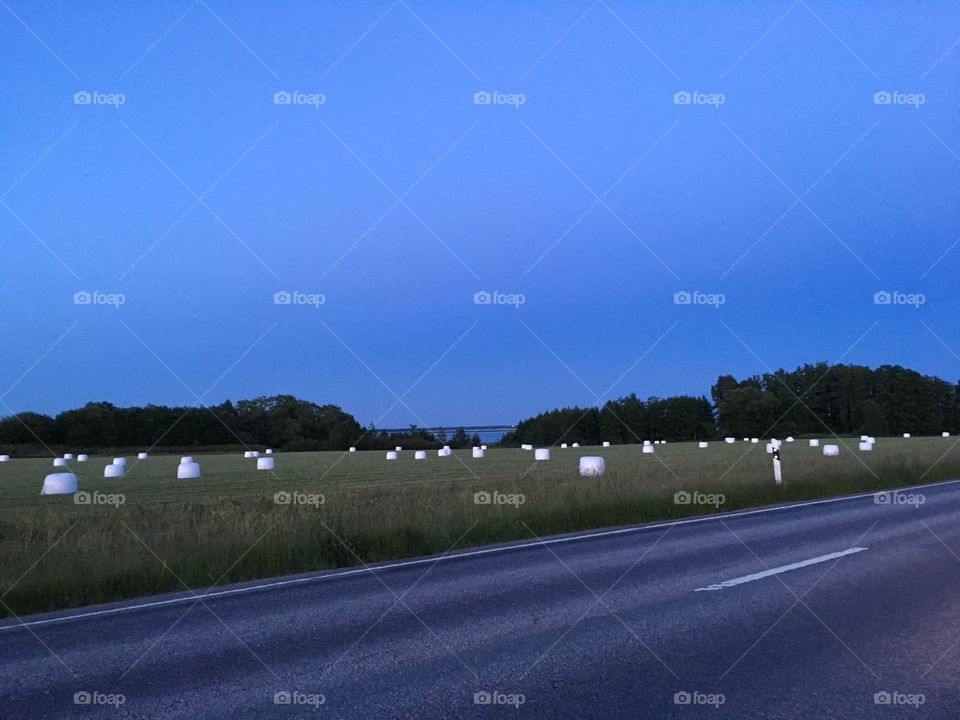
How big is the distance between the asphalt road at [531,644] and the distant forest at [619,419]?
251 feet

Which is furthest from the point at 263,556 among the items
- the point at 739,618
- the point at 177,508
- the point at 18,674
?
the point at 177,508

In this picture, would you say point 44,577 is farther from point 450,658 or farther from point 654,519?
point 654,519

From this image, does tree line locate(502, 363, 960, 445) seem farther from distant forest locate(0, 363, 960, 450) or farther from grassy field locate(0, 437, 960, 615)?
grassy field locate(0, 437, 960, 615)

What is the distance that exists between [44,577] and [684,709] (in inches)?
329

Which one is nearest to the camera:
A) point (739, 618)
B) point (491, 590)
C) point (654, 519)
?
point (739, 618)

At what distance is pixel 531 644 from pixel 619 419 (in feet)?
366

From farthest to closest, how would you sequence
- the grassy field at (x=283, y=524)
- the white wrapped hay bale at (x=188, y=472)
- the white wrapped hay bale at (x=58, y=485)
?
the white wrapped hay bale at (x=188, y=472), the white wrapped hay bale at (x=58, y=485), the grassy field at (x=283, y=524)

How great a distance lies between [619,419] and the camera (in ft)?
381

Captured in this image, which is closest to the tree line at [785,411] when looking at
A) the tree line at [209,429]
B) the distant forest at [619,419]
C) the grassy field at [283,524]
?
the distant forest at [619,419]

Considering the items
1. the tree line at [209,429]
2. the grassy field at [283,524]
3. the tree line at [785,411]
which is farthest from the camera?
the tree line at [785,411]

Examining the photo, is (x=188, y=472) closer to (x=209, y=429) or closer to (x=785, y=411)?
(x=209, y=429)

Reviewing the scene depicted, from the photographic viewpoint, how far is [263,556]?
11.4 m

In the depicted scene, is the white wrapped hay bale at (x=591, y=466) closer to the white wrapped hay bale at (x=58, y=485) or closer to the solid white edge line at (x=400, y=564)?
the solid white edge line at (x=400, y=564)

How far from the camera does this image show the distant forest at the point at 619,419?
3688 inches
